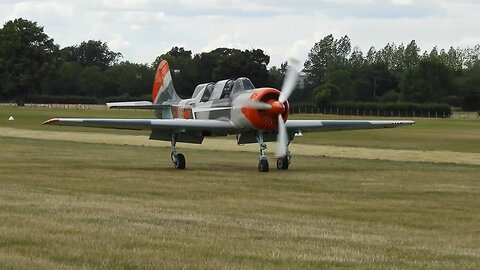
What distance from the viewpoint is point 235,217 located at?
47.0ft

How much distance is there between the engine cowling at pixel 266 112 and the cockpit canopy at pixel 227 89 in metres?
0.93

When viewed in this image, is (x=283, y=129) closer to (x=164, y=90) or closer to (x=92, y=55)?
(x=164, y=90)

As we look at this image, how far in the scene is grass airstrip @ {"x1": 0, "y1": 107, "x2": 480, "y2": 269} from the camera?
10.3 meters

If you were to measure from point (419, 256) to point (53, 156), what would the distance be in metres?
21.8

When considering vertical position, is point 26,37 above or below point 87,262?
above

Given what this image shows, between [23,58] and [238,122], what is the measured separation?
402 feet

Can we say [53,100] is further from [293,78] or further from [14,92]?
[293,78]

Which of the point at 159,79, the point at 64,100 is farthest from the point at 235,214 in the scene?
the point at 64,100

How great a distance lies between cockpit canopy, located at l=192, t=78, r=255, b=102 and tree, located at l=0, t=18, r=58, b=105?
376 feet

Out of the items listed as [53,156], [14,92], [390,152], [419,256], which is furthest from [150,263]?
[14,92]

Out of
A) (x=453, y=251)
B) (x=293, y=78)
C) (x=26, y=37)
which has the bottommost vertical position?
(x=453, y=251)

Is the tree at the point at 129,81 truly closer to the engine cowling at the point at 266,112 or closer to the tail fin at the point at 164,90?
the tail fin at the point at 164,90

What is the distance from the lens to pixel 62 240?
11.1 m

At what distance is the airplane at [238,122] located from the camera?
84.5 feet
